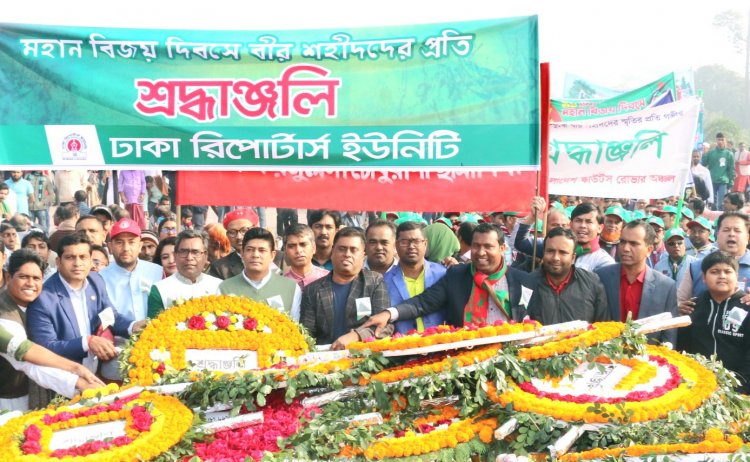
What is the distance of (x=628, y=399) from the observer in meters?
5.45

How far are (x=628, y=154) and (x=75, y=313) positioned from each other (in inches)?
239

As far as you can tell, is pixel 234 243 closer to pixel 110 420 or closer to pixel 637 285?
pixel 110 420

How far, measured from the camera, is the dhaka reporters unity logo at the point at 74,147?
731cm

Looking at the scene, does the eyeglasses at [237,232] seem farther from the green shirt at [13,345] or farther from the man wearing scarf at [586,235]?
the man wearing scarf at [586,235]

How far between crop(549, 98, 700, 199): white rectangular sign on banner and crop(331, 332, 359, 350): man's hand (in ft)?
12.7

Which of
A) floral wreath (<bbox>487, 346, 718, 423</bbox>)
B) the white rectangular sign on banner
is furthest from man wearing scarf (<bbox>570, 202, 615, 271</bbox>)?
floral wreath (<bbox>487, 346, 718, 423</bbox>)

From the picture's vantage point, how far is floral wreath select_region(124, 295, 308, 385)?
6043 mm

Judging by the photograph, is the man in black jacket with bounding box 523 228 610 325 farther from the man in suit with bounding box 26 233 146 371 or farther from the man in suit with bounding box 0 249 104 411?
the man in suit with bounding box 0 249 104 411

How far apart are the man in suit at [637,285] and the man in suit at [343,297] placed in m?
1.85

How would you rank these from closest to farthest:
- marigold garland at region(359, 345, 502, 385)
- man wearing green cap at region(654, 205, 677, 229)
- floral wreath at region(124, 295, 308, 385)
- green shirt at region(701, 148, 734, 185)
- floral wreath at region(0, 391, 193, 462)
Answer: floral wreath at region(0, 391, 193, 462) < marigold garland at region(359, 345, 502, 385) < floral wreath at region(124, 295, 308, 385) < man wearing green cap at region(654, 205, 677, 229) < green shirt at region(701, 148, 734, 185)

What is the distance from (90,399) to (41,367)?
0.57m

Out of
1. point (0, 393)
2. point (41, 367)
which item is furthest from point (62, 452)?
point (0, 393)

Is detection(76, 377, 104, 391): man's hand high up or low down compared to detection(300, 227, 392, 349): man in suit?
down

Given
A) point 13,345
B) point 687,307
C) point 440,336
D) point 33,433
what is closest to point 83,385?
point 13,345
